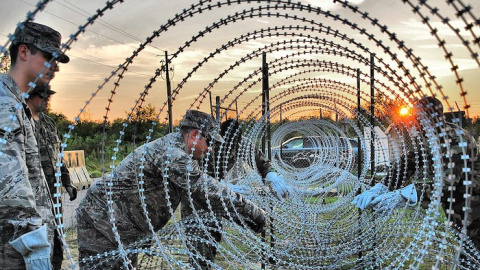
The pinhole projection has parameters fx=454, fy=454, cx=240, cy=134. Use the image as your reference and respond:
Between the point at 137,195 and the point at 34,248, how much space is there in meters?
1.84

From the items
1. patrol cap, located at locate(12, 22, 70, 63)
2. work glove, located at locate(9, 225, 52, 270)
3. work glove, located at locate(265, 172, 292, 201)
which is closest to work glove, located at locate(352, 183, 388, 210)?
work glove, located at locate(265, 172, 292, 201)

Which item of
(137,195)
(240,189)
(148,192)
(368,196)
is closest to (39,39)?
(137,195)

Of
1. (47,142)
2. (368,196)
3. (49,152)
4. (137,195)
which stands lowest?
(368,196)

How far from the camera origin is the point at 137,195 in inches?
158

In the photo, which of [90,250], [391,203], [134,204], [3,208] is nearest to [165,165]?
[134,204]

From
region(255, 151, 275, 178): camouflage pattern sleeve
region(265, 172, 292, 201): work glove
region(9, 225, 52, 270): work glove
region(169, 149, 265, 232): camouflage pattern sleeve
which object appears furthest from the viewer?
region(255, 151, 275, 178): camouflage pattern sleeve

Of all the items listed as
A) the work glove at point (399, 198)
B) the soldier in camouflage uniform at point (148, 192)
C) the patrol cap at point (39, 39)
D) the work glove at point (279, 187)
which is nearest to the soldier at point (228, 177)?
the work glove at point (279, 187)

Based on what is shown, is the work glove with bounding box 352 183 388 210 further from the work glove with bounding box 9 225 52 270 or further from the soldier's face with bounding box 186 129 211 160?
the work glove with bounding box 9 225 52 270

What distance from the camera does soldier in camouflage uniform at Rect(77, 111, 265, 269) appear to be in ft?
12.5

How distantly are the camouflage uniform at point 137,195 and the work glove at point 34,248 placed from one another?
153 centimetres

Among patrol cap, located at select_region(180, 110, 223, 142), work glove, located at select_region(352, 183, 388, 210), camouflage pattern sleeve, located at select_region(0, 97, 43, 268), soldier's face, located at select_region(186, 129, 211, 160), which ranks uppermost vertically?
patrol cap, located at select_region(180, 110, 223, 142)

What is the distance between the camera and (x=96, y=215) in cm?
385

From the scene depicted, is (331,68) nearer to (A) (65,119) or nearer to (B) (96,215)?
(B) (96,215)

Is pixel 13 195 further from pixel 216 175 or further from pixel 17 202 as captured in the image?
pixel 216 175
